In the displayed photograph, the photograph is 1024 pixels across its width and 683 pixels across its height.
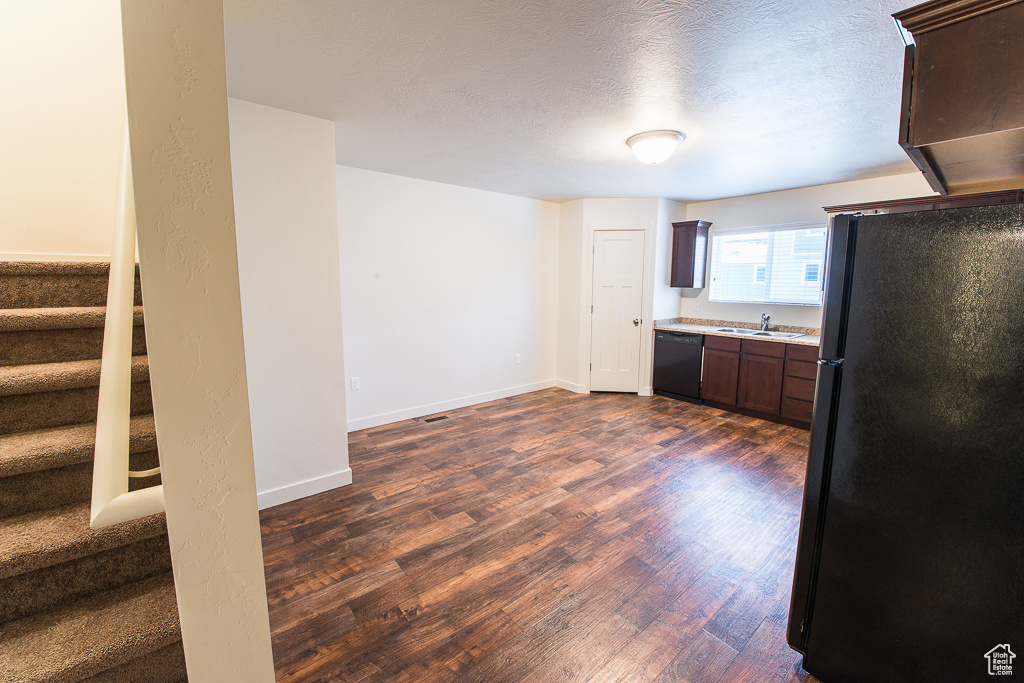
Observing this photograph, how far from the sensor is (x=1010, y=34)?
2.95 ft

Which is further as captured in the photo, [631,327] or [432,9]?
[631,327]

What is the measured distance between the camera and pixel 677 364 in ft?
16.8

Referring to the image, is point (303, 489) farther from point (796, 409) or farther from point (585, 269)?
point (796, 409)

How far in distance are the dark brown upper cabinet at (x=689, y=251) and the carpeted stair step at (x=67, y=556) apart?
533 cm

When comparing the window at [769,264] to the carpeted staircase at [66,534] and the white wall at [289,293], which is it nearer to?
the white wall at [289,293]

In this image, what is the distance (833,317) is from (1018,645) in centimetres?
98

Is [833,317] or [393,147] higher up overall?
[393,147]

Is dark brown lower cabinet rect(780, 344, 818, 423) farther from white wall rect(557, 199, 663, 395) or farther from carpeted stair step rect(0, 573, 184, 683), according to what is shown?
carpeted stair step rect(0, 573, 184, 683)

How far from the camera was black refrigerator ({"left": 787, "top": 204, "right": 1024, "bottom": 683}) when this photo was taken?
112 cm

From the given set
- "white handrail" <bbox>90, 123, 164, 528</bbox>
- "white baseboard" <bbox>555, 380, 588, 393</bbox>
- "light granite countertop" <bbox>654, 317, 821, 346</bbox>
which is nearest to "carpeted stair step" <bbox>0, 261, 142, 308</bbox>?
"white handrail" <bbox>90, 123, 164, 528</bbox>

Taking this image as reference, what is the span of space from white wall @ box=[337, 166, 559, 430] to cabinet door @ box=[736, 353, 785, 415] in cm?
235

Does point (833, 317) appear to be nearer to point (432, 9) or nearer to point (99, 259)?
point (432, 9)

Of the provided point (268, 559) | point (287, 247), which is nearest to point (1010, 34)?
point (287, 247)

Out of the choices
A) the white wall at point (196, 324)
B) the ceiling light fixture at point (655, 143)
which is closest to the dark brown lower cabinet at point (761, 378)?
the ceiling light fixture at point (655, 143)
